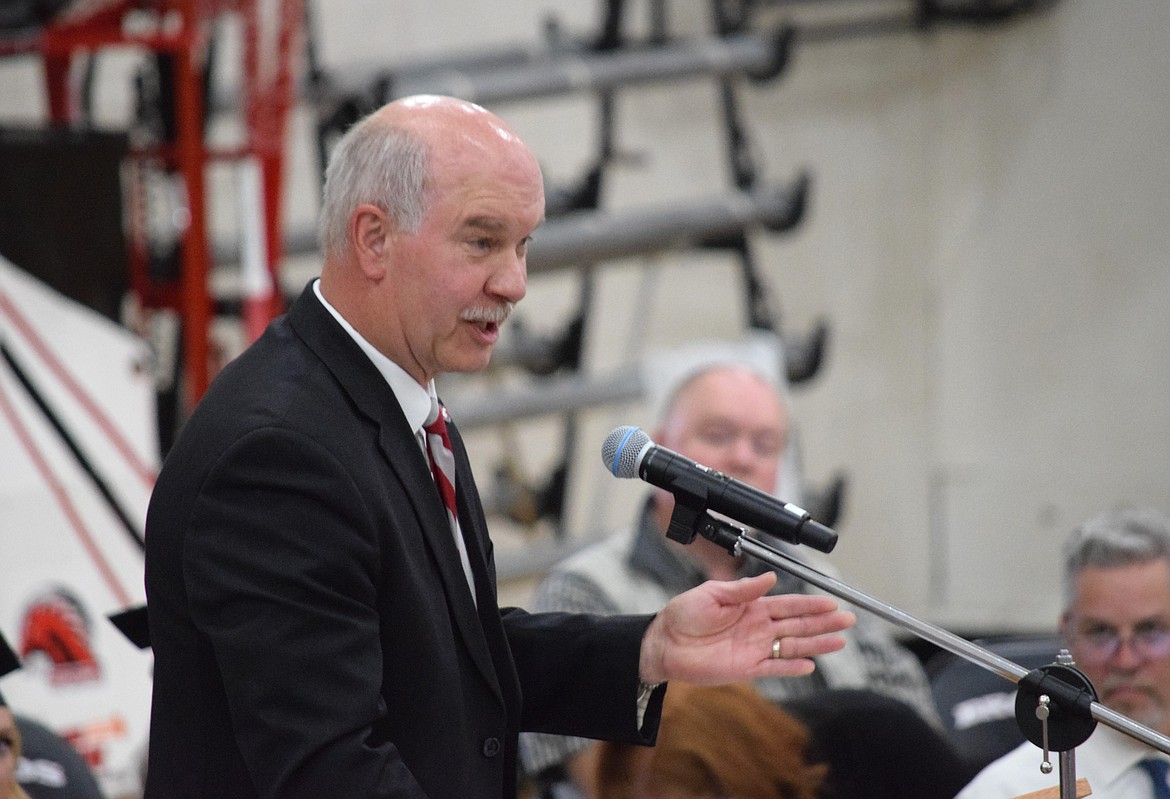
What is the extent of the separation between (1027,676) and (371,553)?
25.2 inches

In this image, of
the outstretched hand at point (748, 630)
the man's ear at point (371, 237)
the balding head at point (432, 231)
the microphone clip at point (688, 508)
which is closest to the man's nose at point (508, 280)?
the balding head at point (432, 231)

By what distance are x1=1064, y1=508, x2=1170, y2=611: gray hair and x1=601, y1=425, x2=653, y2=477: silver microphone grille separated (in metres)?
1.09

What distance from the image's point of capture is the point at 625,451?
1434 mm

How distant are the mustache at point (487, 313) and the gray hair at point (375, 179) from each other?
0.09 metres

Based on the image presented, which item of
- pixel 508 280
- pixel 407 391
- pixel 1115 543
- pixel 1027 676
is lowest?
pixel 1115 543

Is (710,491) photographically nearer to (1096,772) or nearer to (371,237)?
Result: (371,237)

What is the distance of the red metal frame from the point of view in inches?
139

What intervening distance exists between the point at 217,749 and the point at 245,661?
0.14 meters

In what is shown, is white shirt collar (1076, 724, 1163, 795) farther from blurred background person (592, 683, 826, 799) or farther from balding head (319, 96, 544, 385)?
balding head (319, 96, 544, 385)

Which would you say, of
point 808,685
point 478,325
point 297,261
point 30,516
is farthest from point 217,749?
point 297,261

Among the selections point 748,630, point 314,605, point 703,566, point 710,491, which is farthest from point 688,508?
point 703,566

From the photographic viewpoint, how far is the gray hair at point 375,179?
4.59 ft

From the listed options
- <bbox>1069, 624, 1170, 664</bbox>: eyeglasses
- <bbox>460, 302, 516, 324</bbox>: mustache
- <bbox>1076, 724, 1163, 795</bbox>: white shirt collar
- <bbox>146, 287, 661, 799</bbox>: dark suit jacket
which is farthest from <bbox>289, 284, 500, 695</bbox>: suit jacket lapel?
<bbox>1069, 624, 1170, 664</bbox>: eyeglasses

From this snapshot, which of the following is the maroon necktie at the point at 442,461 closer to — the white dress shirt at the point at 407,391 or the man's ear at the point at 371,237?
the white dress shirt at the point at 407,391
